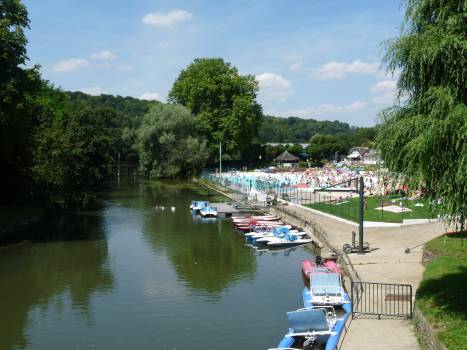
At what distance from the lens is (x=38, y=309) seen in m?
21.6

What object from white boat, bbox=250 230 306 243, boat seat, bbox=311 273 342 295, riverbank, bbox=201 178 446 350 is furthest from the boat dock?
boat seat, bbox=311 273 342 295

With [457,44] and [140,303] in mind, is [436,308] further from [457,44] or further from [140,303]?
[140,303]

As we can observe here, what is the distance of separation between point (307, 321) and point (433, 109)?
7.08 m

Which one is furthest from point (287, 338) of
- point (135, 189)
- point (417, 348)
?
point (135, 189)

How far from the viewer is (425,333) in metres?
13.8

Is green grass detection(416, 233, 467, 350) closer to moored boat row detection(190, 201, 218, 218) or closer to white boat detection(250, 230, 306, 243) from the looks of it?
white boat detection(250, 230, 306, 243)

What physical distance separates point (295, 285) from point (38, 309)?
35.3ft

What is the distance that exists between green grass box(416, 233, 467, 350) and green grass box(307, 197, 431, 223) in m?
10.8

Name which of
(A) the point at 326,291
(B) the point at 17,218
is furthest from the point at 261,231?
(B) the point at 17,218

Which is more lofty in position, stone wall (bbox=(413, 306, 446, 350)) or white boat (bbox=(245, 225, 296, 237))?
stone wall (bbox=(413, 306, 446, 350))

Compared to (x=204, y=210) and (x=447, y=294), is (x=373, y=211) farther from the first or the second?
(x=447, y=294)

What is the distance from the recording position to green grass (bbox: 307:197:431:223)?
36.0m

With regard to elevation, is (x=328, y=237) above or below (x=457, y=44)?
below

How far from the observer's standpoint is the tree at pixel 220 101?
3538 inches
